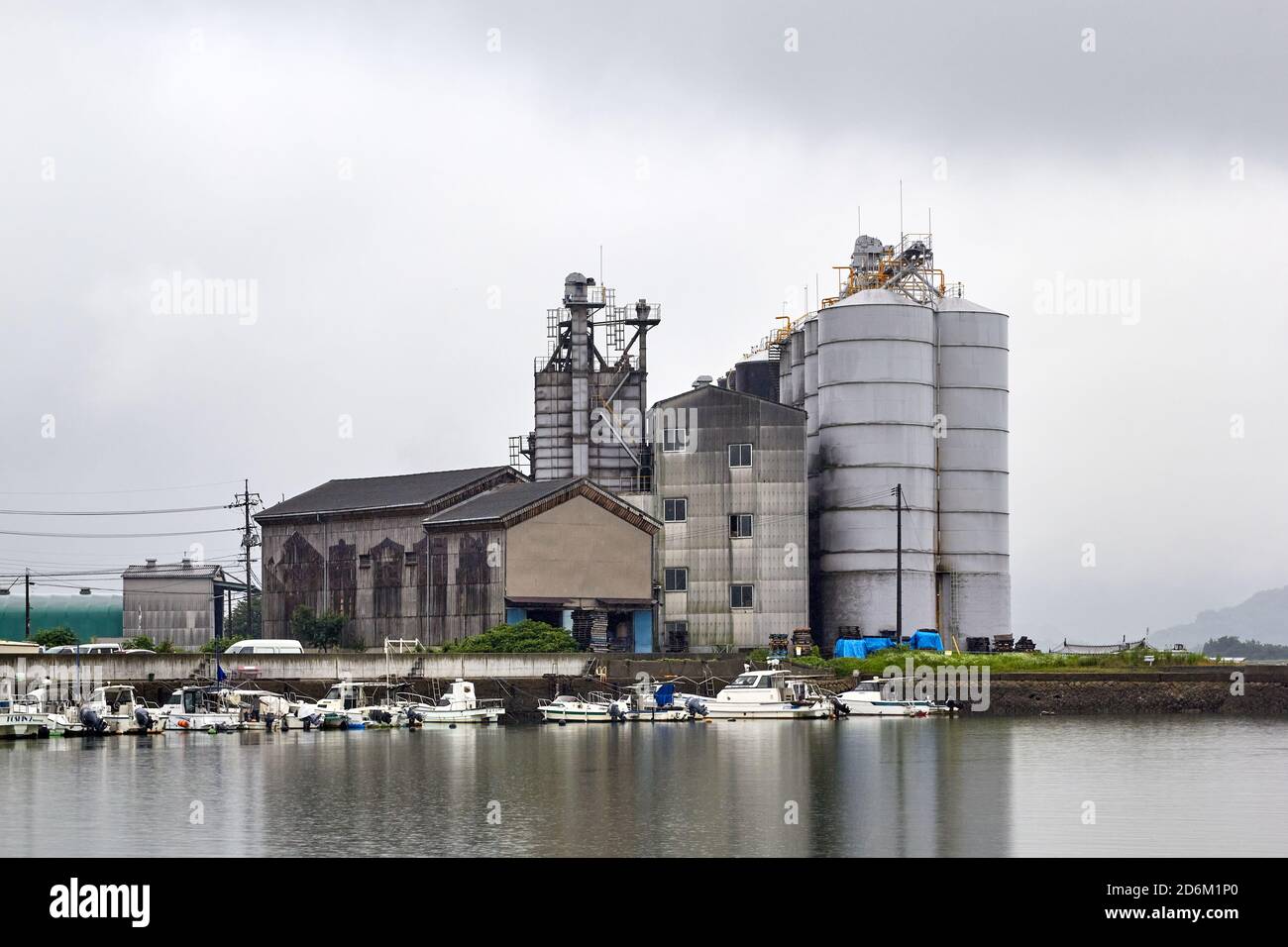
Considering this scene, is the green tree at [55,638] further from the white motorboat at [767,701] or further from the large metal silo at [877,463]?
the large metal silo at [877,463]

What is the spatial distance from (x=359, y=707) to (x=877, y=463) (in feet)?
112

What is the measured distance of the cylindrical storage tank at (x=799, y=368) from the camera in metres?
115

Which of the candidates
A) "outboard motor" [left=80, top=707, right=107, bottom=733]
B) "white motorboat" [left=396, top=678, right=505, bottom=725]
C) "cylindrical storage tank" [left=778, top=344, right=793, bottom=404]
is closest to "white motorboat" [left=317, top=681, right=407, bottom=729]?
"white motorboat" [left=396, top=678, right=505, bottom=725]

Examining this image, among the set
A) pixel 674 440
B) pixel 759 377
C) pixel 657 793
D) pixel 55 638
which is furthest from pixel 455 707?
pixel 759 377

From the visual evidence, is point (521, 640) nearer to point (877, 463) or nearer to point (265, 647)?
point (265, 647)

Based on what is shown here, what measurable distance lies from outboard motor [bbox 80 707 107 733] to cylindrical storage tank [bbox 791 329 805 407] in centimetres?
5187

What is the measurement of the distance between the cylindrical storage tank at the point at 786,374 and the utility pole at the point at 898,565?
17.1m

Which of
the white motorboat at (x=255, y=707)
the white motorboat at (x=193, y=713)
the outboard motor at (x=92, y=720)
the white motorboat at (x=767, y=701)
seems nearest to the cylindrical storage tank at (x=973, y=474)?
the white motorboat at (x=767, y=701)

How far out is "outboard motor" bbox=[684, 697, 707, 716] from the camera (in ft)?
286

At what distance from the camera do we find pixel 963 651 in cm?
10388

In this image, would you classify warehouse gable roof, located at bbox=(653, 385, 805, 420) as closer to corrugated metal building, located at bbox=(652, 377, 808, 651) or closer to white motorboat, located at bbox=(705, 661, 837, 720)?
corrugated metal building, located at bbox=(652, 377, 808, 651)

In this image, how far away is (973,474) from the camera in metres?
107
